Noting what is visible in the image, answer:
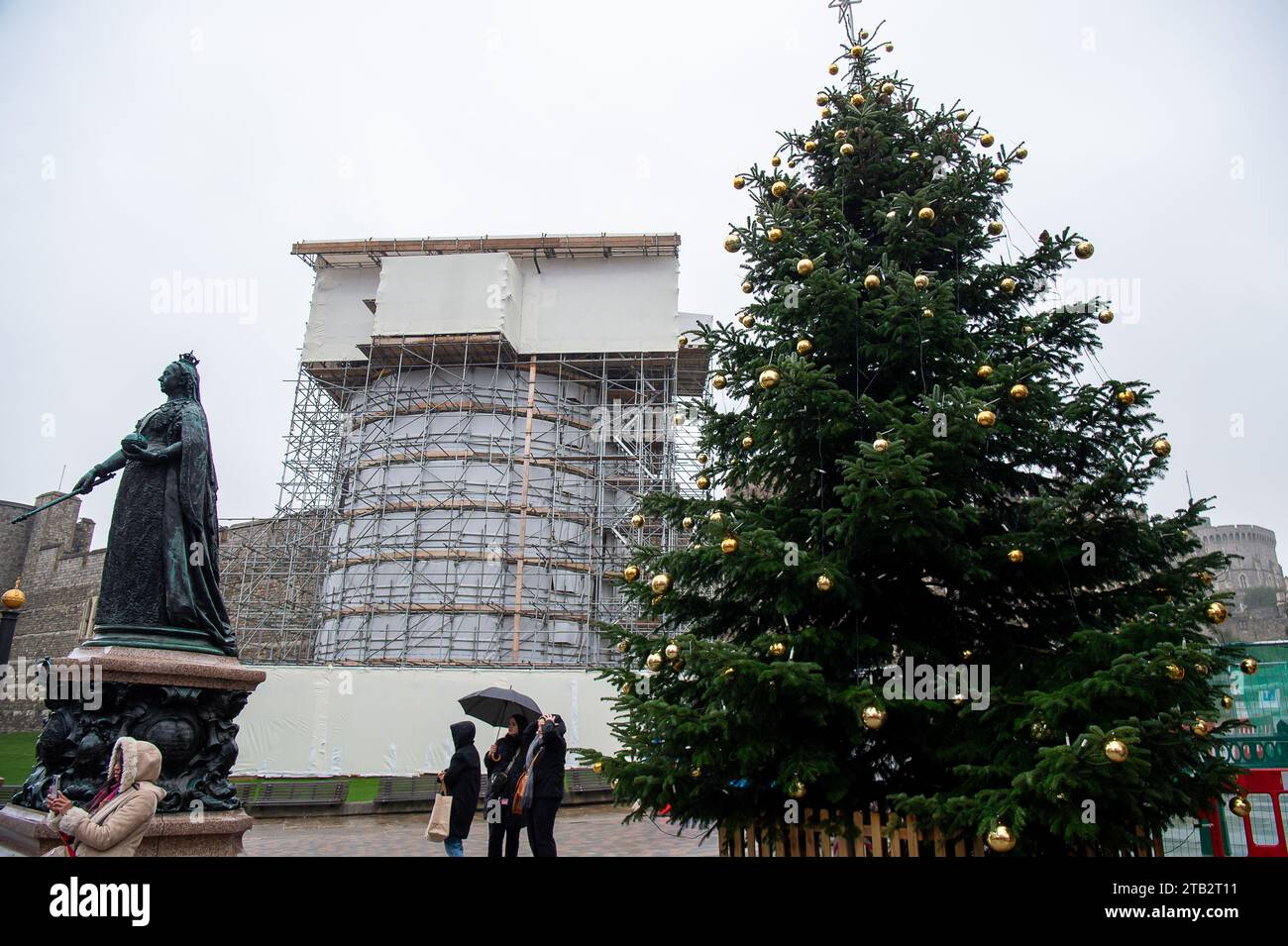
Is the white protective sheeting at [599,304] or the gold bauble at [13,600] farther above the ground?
the white protective sheeting at [599,304]

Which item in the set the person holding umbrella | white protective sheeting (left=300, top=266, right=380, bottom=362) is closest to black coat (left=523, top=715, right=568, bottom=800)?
the person holding umbrella

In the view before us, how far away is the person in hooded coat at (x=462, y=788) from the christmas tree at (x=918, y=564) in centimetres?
294

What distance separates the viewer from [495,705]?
41.8 ft

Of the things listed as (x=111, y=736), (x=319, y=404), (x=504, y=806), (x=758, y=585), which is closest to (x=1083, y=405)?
(x=758, y=585)

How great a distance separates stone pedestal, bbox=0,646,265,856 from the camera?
5586 mm

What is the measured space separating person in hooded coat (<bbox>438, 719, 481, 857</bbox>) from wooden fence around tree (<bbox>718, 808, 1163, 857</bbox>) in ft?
11.8

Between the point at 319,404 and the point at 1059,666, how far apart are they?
30.4 metres

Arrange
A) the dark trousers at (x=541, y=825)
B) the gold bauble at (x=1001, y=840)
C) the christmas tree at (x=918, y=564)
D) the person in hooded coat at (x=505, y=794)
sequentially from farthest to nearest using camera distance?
the person in hooded coat at (x=505, y=794)
the dark trousers at (x=541, y=825)
the christmas tree at (x=918, y=564)
the gold bauble at (x=1001, y=840)

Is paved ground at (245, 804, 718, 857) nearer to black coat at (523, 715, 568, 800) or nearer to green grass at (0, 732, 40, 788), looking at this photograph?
black coat at (523, 715, 568, 800)

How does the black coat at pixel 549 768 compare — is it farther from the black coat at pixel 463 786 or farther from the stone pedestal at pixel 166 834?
the stone pedestal at pixel 166 834

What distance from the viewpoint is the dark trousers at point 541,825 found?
780cm

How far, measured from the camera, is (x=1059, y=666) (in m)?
5.72

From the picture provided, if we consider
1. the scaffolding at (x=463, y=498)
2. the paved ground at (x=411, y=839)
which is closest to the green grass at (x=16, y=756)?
the paved ground at (x=411, y=839)

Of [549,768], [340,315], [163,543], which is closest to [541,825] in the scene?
[549,768]
